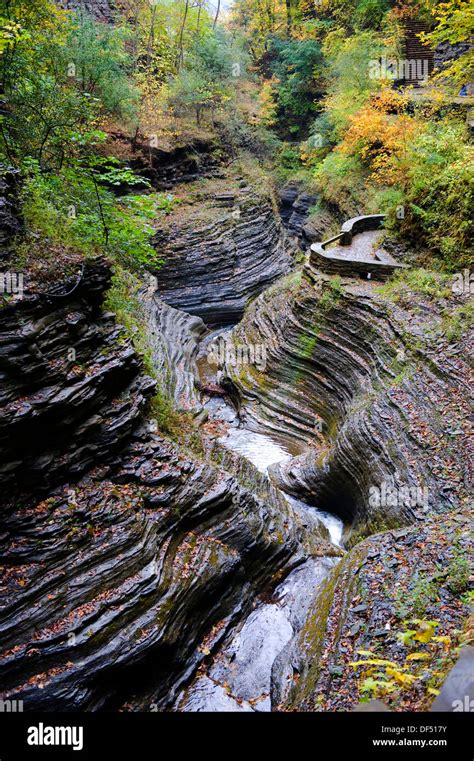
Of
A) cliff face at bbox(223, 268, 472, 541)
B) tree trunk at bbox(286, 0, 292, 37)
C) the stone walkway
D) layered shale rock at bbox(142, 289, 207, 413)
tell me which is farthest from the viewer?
tree trunk at bbox(286, 0, 292, 37)

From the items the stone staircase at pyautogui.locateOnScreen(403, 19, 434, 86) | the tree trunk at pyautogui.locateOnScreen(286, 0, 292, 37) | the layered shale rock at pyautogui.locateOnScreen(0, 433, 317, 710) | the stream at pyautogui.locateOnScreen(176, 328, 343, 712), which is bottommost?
the stream at pyautogui.locateOnScreen(176, 328, 343, 712)

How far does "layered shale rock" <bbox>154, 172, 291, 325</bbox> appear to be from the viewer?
22578 mm

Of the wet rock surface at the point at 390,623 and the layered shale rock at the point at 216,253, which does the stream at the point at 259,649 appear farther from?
the layered shale rock at the point at 216,253

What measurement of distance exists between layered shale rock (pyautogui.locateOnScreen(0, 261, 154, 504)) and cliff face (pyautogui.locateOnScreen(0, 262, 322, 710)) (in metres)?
0.02

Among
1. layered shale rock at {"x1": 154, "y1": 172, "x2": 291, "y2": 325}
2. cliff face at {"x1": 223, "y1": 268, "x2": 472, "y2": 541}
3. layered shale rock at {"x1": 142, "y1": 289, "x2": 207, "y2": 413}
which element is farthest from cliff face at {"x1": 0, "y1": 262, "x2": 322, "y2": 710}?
layered shale rock at {"x1": 154, "y1": 172, "x2": 291, "y2": 325}

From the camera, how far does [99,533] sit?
7.48 meters

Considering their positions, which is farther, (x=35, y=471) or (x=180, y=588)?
(x=180, y=588)

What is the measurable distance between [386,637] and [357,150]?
22972mm

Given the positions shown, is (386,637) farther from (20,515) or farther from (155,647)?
(20,515)

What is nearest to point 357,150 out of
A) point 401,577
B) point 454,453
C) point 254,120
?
point 254,120

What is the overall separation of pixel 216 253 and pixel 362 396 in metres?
13.7

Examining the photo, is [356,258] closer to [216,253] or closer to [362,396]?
[362,396]

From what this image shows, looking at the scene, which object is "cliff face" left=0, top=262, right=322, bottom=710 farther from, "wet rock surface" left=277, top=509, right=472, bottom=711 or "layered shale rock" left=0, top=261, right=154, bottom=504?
"wet rock surface" left=277, top=509, right=472, bottom=711

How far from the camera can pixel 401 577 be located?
22.2ft
